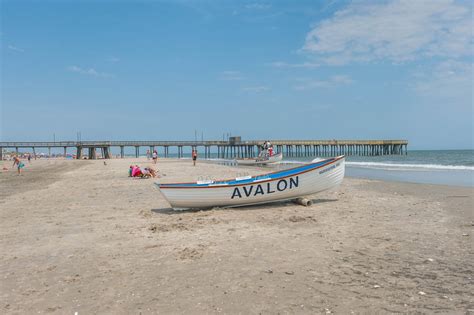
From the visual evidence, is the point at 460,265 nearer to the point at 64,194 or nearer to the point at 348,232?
the point at 348,232

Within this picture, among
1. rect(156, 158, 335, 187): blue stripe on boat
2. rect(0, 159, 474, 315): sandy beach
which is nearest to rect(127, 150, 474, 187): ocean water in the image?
rect(156, 158, 335, 187): blue stripe on boat

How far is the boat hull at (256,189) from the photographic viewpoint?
9852mm

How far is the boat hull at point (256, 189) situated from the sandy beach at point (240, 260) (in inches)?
14.4

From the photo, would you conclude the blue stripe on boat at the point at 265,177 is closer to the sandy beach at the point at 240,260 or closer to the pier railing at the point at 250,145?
the sandy beach at the point at 240,260

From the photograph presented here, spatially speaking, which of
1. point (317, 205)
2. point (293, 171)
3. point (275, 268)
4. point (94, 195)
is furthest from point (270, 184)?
point (94, 195)

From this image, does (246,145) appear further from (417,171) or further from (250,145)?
(417,171)

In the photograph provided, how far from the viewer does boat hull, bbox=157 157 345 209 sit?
9.85m

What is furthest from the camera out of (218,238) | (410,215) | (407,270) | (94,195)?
(94,195)

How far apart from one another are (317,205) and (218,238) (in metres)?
4.84

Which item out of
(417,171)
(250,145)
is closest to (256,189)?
(417,171)

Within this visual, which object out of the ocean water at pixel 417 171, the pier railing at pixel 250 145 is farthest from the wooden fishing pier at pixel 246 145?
the ocean water at pixel 417 171

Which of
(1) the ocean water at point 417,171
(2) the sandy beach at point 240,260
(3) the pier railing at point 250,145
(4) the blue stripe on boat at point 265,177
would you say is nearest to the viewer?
(2) the sandy beach at point 240,260

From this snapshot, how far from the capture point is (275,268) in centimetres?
530

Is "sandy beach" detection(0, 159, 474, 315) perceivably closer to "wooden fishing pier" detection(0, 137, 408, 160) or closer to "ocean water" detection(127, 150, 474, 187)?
"ocean water" detection(127, 150, 474, 187)
